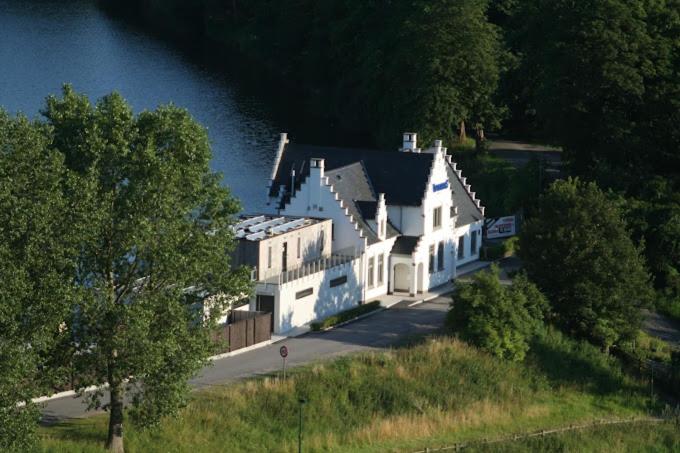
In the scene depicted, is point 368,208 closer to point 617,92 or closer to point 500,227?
point 500,227

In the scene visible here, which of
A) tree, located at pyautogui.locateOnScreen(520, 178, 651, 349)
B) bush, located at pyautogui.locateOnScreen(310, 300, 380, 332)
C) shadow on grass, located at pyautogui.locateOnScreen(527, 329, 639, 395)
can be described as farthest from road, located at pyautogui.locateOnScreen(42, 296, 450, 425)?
tree, located at pyautogui.locateOnScreen(520, 178, 651, 349)

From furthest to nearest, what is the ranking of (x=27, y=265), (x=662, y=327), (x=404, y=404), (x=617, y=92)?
(x=617, y=92) → (x=662, y=327) → (x=404, y=404) → (x=27, y=265)

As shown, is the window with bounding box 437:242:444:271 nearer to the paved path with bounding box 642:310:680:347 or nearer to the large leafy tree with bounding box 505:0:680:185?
the paved path with bounding box 642:310:680:347

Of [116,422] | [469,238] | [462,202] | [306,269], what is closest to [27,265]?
[116,422]

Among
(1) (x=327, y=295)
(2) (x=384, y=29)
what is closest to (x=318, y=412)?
(1) (x=327, y=295)

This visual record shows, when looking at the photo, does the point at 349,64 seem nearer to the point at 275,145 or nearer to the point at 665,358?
the point at 275,145

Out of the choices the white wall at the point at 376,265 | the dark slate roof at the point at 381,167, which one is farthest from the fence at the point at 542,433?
the dark slate roof at the point at 381,167
